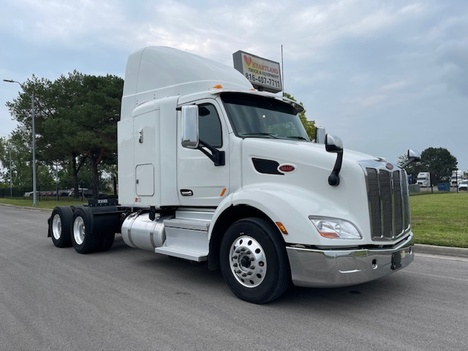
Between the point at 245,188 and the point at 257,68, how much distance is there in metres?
20.0

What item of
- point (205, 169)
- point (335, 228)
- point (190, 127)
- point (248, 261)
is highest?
point (190, 127)

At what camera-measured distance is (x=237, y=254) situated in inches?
189

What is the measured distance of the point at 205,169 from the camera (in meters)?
5.66

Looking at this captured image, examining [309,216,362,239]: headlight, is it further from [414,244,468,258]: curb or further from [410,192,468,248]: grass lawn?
[410,192,468,248]: grass lawn

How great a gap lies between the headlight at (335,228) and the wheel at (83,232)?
5.31 meters

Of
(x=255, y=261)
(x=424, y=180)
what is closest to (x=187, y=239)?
(x=255, y=261)

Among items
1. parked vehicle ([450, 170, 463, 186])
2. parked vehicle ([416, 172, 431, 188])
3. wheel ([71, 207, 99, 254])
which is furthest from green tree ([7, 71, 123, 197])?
parked vehicle ([416, 172, 431, 188])

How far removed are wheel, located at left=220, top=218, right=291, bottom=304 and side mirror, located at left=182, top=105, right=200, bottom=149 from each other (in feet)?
3.91

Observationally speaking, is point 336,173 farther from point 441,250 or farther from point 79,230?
point 79,230

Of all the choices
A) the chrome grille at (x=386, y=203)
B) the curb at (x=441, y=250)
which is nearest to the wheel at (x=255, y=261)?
the chrome grille at (x=386, y=203)

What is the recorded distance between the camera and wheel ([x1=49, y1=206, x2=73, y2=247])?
885 centimetres

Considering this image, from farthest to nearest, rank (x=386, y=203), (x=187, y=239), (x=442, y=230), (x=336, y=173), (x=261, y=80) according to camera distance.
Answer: (x=261, y=80)
(x=442, y=230)
(x=187, y=239)
(x=386, y=203)
(x=336, y=173)

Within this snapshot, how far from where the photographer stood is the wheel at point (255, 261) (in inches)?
174

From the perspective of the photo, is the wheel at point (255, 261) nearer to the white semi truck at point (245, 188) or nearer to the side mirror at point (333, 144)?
the white semi truck at point (245, 188)
